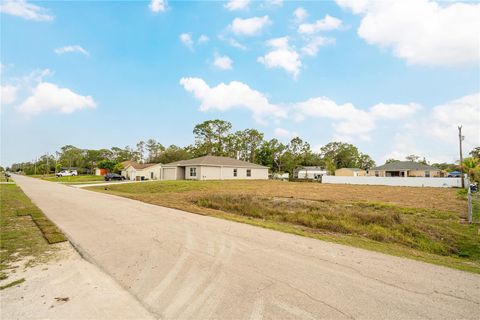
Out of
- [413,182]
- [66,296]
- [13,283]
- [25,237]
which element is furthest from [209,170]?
[66,296]

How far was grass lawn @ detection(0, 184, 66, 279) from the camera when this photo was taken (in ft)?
16.2

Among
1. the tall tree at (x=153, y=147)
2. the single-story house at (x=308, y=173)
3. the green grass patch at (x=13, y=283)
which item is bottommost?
the green grass patch at (x=13, y=283)

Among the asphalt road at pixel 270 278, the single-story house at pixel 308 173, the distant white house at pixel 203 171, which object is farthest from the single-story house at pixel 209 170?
the asphalt road at pixel 270 278

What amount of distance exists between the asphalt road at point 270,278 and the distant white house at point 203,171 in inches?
1018

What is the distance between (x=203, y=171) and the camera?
32094 mm

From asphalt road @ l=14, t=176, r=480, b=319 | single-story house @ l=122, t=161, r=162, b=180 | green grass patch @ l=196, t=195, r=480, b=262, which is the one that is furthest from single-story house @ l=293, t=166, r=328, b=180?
asphalt road @ l=14, t=176, r=480, b=319

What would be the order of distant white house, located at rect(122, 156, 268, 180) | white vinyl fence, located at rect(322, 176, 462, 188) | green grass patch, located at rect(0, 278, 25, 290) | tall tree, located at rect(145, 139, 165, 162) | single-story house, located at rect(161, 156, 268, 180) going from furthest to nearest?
tall tree, located at rect(145, 139, 165, 162), distant white house, located at rect(122, 156, 268, 180), single-story house, located at rect(161, 156, 268, 180), white vinyl fence, located at rect(322, 176, 462, 188), green grass patch, located at rect(0, 278, 25, 290)

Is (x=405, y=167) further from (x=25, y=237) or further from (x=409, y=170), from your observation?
(x=25, y=237)

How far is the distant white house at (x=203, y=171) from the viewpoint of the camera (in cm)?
3272

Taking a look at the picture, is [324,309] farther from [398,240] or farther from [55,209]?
[55,209]

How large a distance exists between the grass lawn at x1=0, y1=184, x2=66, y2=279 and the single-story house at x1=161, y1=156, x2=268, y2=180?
23.1 metres

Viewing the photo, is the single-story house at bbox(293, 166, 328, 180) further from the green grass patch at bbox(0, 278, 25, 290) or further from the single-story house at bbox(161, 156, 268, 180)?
the green grass patch at bbox(0, 278, 25, 290)

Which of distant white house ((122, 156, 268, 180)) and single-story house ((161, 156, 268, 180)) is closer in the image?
single-story house ((161, 156, 268, 180))

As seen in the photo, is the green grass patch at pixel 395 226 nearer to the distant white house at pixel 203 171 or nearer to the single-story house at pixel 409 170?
the distant white house at pixel 203 171
